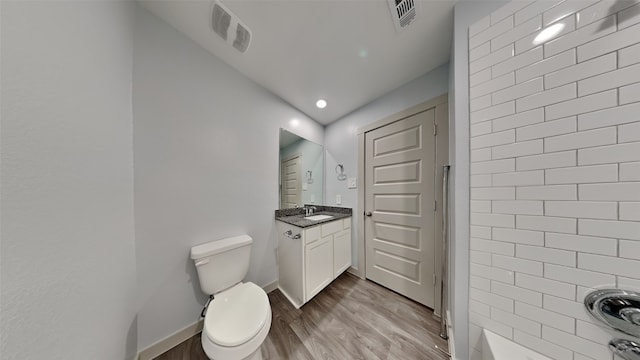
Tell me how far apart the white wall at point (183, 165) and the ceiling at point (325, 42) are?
0.60 ft

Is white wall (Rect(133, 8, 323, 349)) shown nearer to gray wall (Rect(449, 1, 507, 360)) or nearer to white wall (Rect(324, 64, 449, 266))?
white wall (Rect(324, 64, 449, 266))

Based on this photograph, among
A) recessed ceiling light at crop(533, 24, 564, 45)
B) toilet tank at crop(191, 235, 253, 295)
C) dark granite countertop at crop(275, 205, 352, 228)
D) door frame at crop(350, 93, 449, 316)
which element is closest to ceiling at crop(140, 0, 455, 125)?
door frame at crop(350, 93, 449, 316)

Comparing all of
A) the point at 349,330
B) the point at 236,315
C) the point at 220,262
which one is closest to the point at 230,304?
the point at 236,315

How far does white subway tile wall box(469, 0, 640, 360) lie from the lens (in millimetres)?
604

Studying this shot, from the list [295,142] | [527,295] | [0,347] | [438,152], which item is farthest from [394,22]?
[0,347]

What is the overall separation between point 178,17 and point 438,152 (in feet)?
7.10

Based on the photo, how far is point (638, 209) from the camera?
58 centimetres

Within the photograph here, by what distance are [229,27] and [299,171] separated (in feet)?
4.56

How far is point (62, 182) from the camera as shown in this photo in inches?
19.5

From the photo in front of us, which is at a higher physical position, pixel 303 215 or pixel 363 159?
pixel 363 159

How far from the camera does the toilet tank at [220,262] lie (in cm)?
114

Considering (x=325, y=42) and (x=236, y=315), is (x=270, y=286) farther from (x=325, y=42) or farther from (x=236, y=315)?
(x=325, y=42)

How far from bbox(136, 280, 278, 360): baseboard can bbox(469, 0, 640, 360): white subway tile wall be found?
1848 mm

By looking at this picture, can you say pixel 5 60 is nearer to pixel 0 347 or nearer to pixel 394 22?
pixel 0 347
